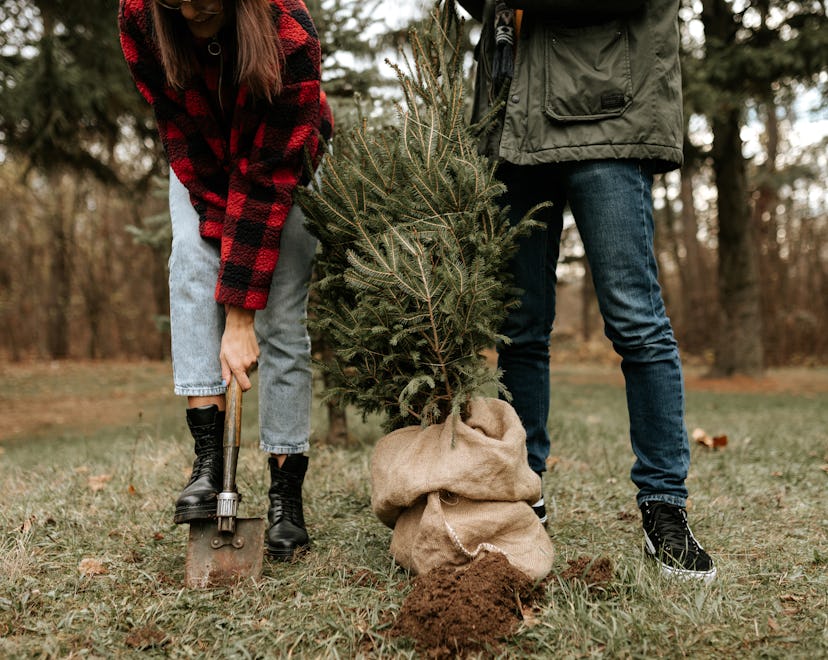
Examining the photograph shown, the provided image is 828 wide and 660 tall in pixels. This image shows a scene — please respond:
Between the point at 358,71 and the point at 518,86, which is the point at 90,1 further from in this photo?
the point at 518,86

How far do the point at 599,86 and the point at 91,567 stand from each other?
7.22 ft

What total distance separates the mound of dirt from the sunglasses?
1.72 metres

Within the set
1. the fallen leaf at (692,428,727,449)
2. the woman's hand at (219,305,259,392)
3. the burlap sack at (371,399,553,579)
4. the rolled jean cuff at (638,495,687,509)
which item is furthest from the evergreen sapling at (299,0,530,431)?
the fallen leaf at (692,428,727,449)

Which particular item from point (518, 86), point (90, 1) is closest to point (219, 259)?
point (518, 86)

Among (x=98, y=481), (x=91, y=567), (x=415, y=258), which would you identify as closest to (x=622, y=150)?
(x=415, y=258)

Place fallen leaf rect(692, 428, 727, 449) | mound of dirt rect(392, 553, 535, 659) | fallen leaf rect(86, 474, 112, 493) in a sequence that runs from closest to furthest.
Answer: mound of dirt rect(392, 553, 535, 659) < fallen leaf rect(86, 474, 112, 493) < fallen leaf rect(692, 428, 727, 449)

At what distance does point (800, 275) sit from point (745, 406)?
960cm

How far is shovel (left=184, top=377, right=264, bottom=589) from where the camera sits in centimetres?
194

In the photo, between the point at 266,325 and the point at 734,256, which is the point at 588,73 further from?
the point at 734,256

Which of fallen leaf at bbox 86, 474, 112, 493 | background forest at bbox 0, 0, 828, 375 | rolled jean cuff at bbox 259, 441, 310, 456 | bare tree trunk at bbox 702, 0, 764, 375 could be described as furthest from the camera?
bare tree trunk at bbox 702, 0, 764, 375

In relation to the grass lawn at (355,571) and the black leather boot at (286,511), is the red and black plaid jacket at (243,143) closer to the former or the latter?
the black leather boot at (286,511)

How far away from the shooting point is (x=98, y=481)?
345cm

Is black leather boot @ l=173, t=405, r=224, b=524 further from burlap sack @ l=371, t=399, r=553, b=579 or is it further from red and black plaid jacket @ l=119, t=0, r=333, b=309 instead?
burlap sack @ l=371, t=399, r=553, b=579

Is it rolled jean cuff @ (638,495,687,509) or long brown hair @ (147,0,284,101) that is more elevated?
long brown hair @ (147,0,284,101)
